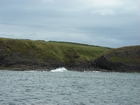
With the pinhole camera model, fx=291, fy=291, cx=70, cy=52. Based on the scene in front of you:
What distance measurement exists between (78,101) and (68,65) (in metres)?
118

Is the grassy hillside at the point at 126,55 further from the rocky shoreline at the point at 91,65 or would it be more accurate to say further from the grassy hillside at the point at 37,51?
the grassy hillside at the point at 37,51

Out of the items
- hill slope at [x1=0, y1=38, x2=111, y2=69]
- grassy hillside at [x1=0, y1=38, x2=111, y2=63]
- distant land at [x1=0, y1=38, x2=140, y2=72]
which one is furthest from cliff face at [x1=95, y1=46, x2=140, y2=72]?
grassy hillside at [x1=0, y1=38, x2=111, y2=63]

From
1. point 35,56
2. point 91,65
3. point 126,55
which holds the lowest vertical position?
point 91,65

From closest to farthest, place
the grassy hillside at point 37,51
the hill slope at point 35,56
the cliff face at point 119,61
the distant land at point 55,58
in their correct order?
the hill slope at point 35,56, the distant land at point 55,58, the grassy hillside at point 37,51, the cliff face at point 119,61

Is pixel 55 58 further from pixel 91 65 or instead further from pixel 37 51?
pixel 91 65

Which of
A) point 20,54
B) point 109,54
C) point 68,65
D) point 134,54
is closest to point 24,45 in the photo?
point 20,54

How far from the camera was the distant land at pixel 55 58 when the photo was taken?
440 feet

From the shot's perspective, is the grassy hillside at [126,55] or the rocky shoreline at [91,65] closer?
the rocky shoreline at [91,65]

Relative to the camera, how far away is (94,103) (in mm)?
37594

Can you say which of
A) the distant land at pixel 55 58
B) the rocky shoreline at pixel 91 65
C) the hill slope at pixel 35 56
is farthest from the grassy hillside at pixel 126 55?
the hill slope at pixel 35 56

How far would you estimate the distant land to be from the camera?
134250 mm

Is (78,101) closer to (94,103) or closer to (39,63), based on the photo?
(94,103)

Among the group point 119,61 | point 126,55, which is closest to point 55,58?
point 119,61

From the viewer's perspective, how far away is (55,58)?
15088cm
